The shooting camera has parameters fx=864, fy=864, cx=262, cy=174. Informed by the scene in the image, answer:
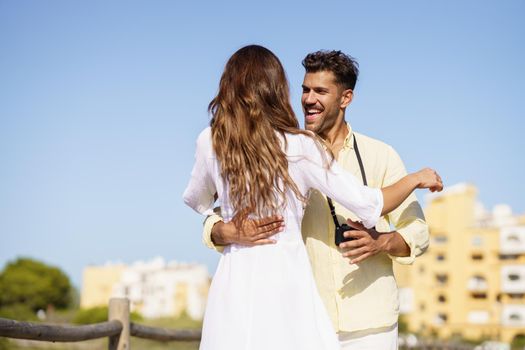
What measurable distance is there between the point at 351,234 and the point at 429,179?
40cm

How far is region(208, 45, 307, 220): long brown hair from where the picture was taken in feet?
10.8

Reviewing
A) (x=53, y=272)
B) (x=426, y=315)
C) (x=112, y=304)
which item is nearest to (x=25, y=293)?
(x=53, y=272)

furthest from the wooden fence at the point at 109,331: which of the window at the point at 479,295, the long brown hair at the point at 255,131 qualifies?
the window at the point at 479,295

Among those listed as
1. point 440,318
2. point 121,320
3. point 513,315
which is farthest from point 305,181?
point 440,318

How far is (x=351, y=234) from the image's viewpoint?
363 centimetres

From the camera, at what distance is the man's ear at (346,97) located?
13.4 ft

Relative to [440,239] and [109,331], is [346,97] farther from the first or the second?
[440,239]

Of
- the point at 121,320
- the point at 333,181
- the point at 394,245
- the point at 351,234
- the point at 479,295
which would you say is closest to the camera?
the point at 333,181

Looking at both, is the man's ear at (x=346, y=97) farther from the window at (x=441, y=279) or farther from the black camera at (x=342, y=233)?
the window at (x=441, y=279)

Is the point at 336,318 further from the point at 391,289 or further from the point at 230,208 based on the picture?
the point at 230,208

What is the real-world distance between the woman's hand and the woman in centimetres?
29

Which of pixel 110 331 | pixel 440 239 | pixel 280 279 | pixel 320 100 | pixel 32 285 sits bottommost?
pixel 32 285

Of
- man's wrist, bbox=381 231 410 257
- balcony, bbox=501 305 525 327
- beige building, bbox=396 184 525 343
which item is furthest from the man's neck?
balcony, bbox=501 305 525 327

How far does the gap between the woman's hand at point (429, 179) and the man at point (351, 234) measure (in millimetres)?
285
